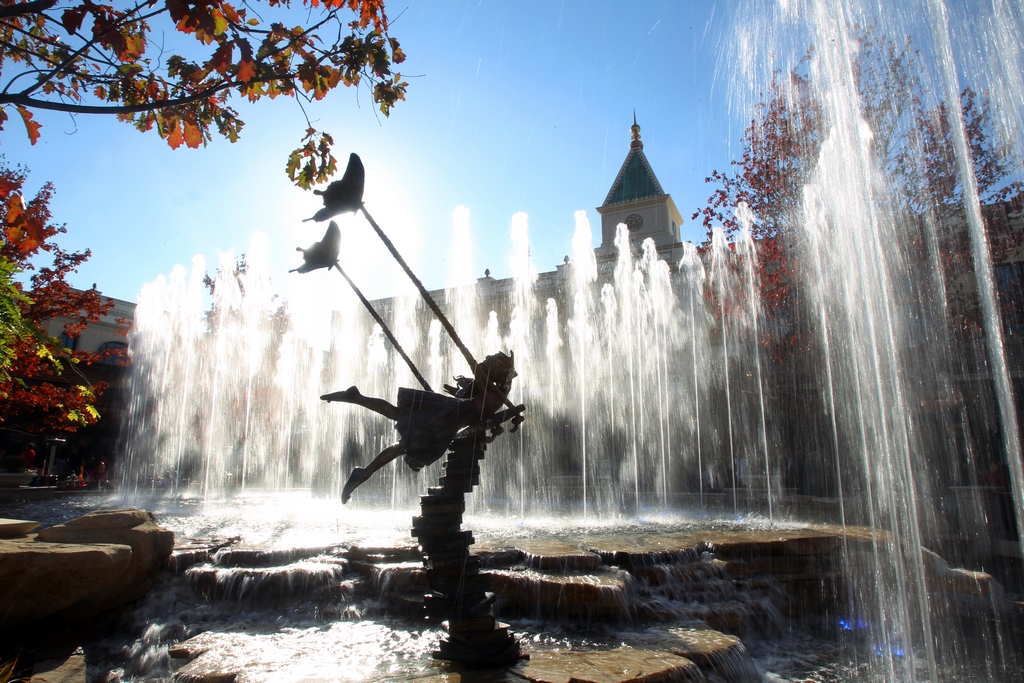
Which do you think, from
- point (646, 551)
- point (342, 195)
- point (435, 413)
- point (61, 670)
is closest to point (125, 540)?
point (61, 670)

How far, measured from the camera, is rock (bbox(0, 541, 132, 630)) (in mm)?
4363

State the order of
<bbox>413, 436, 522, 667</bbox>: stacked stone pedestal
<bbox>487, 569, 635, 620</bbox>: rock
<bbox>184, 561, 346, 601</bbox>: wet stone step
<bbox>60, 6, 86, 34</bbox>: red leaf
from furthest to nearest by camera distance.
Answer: <bbox>184, 561, 346, 601</bbox>: wet stone step → <bbox>487, 569, 635, 620</bbox>: rock → <bbox>413, 436, 522, 667</bbox>: stacked stone pedestal → <bbox>60, 6, 86, 34</bbox>: red leaf

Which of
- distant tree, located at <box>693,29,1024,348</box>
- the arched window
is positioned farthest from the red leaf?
the arched window

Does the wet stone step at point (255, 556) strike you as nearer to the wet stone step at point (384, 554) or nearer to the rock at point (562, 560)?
the wet stone step at point (384, 554)

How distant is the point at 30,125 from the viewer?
3197 mm

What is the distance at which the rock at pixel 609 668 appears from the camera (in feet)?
10.3

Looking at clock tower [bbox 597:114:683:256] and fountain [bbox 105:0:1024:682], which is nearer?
fountain [bbox 105:0:1024:682]

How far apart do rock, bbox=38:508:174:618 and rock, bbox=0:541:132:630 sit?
5.6 inches

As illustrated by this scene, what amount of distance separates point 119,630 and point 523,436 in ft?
55.1

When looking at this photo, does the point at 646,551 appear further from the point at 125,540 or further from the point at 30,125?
the point at 30,125

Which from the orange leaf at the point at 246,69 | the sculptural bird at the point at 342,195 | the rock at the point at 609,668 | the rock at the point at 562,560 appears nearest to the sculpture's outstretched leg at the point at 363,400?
the sculptural bird at the point at 342,195

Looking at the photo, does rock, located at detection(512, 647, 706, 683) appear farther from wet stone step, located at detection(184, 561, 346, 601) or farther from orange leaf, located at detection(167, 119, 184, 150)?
orange leaf, located at detection(167, 119, 184, 150)

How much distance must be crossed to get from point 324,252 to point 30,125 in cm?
165

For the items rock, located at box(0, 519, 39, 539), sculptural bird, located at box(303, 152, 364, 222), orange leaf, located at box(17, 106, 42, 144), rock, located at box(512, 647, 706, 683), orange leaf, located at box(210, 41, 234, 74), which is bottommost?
rock, located at box(512, 647, 706, 683)
